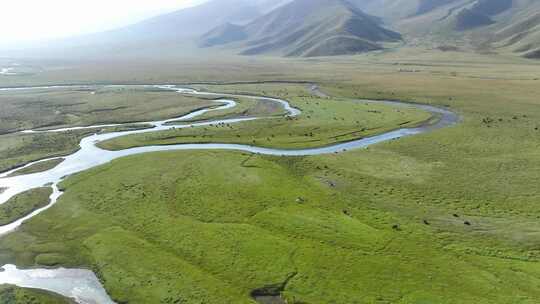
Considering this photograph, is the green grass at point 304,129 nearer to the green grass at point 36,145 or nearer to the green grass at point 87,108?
the green grass at point 36,145

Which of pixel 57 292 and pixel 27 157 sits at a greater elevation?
pixel 27 157

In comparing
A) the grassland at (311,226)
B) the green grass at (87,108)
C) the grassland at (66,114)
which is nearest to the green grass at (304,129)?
the grassland at (311,226)

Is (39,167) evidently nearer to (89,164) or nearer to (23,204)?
(89,164)

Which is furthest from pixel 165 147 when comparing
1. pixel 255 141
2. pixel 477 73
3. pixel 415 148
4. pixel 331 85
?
pixel 477 73

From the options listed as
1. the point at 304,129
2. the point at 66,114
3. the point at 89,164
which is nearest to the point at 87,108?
the point at 66,114

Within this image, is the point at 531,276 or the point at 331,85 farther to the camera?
the point at 331,85

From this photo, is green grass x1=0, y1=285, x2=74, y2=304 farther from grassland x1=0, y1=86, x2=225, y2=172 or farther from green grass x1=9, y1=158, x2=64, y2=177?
grassland x1=0, y1=86, x2=225, y2=172

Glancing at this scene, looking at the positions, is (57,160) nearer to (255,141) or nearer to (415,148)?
(255,141)
